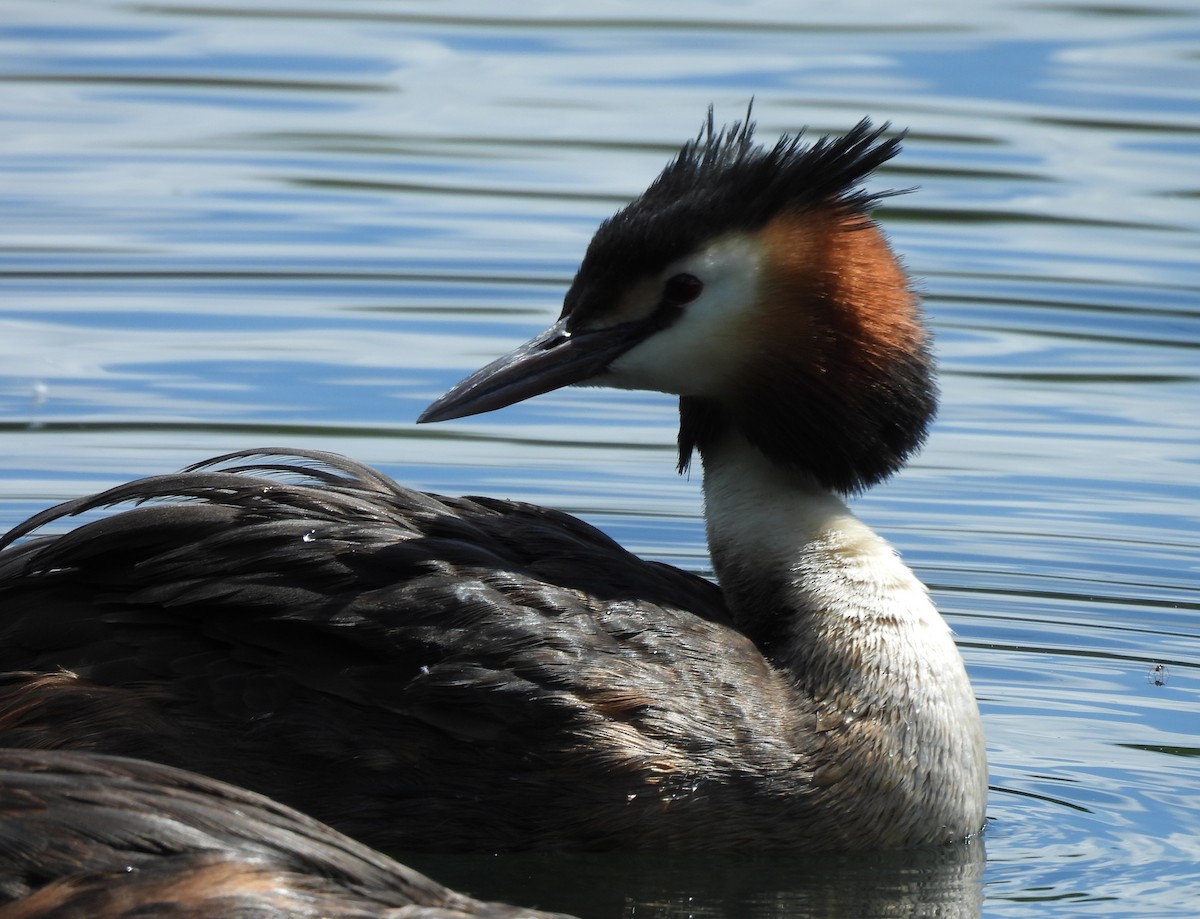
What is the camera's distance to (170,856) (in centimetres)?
484

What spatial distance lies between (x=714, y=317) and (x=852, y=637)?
3.06 feet

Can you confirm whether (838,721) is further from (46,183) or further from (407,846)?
(46,183)

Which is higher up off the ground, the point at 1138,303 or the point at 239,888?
the point at 1138,303

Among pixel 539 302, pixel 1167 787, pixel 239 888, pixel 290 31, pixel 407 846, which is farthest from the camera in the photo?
pixel 290 31

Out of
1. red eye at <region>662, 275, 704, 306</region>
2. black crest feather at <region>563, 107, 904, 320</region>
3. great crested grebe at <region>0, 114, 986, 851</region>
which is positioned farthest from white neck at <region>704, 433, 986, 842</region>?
black crest feather at <region>563, 107, 904, 320</region>

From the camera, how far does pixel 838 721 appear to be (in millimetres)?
6348

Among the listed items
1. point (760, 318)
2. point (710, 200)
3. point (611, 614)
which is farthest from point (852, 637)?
point (710, 200)

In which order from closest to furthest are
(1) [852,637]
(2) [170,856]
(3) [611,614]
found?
1. (2) [170,856]
2. (3) [611,614]
3. (1) [852,637]

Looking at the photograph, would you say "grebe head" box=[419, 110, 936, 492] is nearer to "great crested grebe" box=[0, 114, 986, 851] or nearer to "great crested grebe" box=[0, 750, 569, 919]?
"great crested grebe" box=[0, 114, 986, 851]

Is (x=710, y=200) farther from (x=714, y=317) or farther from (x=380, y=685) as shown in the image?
(x=380, y=685)

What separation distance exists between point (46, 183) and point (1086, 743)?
7.59 meters

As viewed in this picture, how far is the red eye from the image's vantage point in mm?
6750

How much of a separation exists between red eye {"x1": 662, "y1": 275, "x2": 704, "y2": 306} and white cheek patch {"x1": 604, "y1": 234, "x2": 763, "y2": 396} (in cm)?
1

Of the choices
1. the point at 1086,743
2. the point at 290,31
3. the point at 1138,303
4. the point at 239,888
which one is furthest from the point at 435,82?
the point at 239,888
